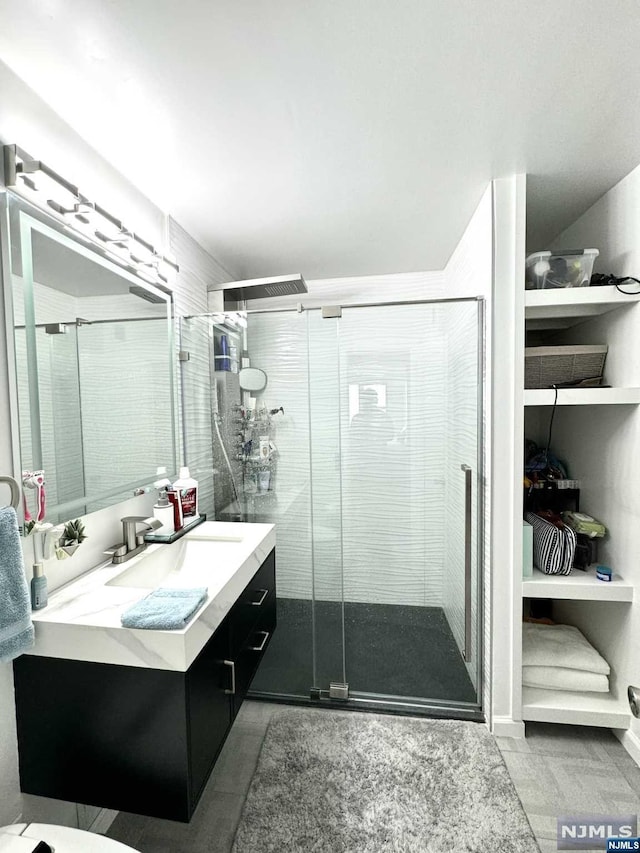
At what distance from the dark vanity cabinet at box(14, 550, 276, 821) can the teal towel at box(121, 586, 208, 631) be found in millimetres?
125

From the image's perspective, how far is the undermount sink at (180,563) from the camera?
145cm

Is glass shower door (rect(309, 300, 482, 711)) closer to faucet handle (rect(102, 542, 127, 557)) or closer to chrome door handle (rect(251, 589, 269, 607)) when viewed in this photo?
chrome door handle (rect(251, 589, 269, 607))

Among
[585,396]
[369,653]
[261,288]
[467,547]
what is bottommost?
[369,653]

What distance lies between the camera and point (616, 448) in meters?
1.80

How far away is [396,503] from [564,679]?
1.07 m

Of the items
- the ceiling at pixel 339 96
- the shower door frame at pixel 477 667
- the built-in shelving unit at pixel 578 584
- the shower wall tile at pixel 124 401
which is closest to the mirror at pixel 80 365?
the shower wall tile at pixel 124 401

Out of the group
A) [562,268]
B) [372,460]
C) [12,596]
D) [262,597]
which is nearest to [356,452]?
[372,460]

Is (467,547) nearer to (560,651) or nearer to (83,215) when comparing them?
(560,651)

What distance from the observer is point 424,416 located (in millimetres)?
2188

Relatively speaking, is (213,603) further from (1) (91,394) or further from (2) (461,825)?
(2) (461,825)

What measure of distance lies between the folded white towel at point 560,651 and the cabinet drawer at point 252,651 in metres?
1.18

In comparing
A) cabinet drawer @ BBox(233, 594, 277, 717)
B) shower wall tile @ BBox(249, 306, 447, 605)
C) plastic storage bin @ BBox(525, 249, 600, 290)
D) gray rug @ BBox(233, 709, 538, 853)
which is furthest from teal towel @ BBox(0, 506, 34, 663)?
plastic storage bin @ BBox(525, 249, 600, 290)

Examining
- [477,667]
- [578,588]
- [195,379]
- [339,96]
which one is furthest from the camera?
[195,379]

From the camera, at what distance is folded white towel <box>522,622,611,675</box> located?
5.93 feet
